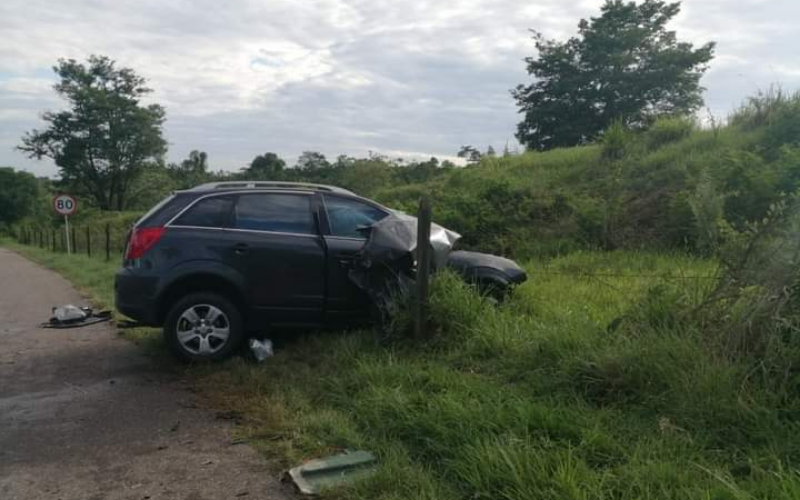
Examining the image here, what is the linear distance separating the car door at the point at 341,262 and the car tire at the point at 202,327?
953 millimetres

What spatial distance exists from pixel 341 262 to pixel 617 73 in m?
24.5

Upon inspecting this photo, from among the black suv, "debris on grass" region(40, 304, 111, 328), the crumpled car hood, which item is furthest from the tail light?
"debris on grass" region(40, 304, 111, 328)

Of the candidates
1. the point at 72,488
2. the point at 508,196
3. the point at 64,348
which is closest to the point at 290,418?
the point at 72,488

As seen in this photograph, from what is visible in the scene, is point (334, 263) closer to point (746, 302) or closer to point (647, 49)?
point (746, 302)

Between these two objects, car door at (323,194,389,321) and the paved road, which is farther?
car door at (323,194,389,321)

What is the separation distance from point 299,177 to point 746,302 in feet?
93.3

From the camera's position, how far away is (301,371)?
17.7 ft

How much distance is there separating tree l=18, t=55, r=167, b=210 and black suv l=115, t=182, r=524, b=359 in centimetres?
4803

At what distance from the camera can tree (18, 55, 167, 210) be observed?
47938mm

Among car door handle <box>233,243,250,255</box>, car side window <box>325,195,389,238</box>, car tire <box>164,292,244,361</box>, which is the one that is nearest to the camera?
car tire <box>164,292,244,361</box>

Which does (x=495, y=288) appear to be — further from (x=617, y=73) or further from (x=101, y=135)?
(x=101, y=135)

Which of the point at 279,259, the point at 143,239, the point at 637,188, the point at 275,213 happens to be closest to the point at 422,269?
the point at 279,259

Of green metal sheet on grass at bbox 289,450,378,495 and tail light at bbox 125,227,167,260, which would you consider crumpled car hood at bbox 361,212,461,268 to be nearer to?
tail light at bbox 125,227,167,260

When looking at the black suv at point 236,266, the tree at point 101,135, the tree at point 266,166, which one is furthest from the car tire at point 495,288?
the tree at point 101,135
